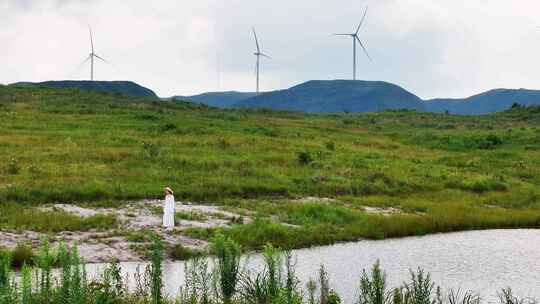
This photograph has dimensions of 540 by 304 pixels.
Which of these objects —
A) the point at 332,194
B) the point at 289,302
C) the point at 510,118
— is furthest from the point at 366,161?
the point at 510,118

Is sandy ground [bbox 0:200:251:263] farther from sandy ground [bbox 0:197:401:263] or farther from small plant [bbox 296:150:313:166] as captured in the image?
small plant [bbox 296:150:313:166]

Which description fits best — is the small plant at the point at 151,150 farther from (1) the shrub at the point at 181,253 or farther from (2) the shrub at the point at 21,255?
(2) the shrub at the point at 21,255

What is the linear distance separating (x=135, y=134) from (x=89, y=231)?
2436 cm

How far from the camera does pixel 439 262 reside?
20828 mm

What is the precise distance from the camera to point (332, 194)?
3281 cm

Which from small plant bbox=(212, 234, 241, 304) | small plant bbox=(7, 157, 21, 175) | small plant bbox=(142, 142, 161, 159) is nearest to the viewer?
small plant bbox=(212, 234, 241, 304)

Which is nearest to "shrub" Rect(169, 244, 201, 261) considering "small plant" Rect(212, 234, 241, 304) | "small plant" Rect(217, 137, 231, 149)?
"small plant" Rect(212, 234, 241, 304)

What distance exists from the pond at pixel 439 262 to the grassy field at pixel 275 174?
1450 mm

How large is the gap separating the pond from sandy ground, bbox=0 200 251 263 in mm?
1363

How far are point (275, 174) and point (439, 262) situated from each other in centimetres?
1442

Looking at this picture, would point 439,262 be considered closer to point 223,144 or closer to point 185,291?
point 185,291

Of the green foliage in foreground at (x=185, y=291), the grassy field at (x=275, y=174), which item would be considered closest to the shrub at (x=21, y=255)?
the grassy field at (x=275, y=174)

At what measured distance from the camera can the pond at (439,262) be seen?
17703mm

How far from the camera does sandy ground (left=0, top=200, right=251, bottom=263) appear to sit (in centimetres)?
1953
